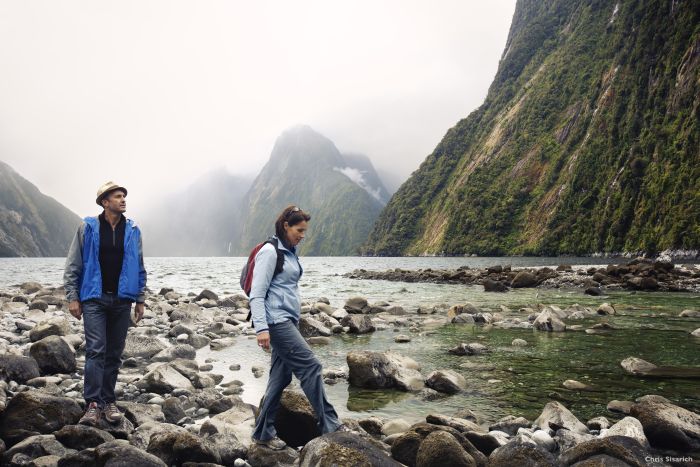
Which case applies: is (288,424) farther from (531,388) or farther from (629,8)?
(629,8)

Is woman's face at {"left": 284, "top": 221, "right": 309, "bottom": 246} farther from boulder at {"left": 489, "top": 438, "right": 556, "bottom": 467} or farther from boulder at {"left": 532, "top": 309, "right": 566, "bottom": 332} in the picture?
boulder at {"left": 532, "top": 309, "right": 566, "bottom": 332}

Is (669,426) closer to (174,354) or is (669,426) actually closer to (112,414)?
(112,414)

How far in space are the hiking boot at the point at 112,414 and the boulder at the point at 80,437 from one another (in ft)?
2.02

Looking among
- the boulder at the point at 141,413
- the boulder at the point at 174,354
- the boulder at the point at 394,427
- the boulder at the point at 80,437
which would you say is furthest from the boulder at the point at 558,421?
the boulder at the point at 174,354

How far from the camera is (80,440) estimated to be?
18.5 feet

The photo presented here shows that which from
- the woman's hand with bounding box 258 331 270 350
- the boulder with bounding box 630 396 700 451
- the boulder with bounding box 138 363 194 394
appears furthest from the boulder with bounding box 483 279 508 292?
the woman's hand with bounding box 258 331 270 350

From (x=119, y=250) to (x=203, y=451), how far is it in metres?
3.18

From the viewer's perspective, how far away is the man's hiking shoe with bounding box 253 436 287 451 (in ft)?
19.4

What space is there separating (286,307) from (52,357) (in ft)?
23.0

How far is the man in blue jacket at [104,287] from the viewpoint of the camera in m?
6.54

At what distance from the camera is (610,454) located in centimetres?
509

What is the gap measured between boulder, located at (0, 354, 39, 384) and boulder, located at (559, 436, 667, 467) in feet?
30.1

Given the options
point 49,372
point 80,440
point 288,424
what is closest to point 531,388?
point 288,424

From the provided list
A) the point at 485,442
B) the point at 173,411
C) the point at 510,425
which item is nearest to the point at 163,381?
the point at 173,411
